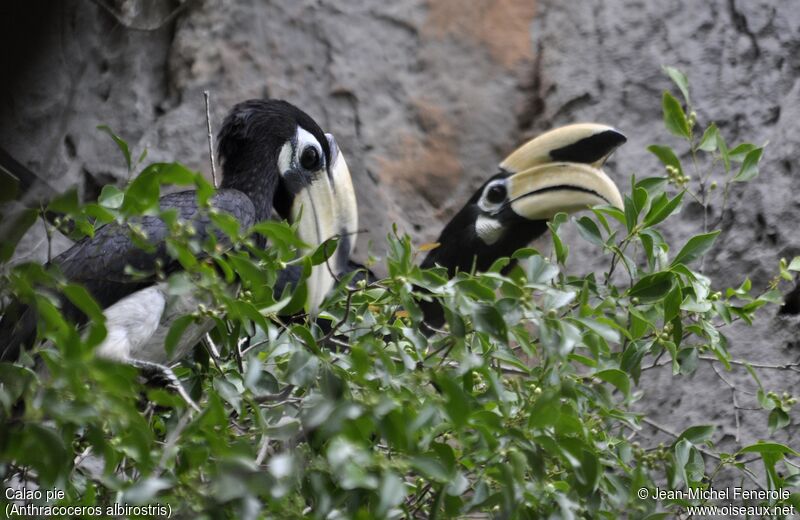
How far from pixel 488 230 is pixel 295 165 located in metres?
0.67

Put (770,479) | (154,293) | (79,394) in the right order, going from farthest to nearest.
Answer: (154,293) < (770,479) < (79,394)

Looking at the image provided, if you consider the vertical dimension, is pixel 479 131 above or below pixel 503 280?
below

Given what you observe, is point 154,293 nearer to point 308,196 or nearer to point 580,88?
point 308,196

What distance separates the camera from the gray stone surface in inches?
140

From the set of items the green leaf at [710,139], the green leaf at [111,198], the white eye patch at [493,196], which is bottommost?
the white eye patch at [493,196]

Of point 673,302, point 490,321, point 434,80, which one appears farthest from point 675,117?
point 434,80

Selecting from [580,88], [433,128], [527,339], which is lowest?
[433,128]

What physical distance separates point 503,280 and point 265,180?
1361 millimetres

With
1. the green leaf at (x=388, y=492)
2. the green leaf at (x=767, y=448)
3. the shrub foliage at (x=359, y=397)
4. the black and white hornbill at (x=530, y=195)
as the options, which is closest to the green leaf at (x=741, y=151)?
the shrub foliage at (x=359, y=397)

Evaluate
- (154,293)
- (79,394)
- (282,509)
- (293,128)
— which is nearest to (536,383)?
(282,509)

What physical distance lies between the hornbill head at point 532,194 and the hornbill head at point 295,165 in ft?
1.21

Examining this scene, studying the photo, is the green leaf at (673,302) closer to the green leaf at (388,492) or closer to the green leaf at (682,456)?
the green leaf at (682,456)

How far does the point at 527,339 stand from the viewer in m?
1.49

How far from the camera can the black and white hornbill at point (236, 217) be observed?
2129 mm
